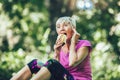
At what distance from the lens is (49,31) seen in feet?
36.9

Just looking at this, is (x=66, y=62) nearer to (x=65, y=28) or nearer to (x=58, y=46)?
(x=58, y=46)

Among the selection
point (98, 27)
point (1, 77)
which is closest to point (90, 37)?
point (98, 27)

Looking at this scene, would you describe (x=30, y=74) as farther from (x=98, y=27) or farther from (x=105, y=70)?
(x=98, y=27)

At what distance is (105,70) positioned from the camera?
11125 millimetres

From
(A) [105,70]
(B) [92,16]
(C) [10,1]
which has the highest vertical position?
(C) [10,1]

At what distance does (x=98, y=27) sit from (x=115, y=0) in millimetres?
1100

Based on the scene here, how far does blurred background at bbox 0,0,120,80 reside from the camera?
10.9m

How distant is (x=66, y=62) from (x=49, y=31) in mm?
4759

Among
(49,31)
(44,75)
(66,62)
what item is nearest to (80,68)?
(66,62)

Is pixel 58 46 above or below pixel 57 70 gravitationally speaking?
above

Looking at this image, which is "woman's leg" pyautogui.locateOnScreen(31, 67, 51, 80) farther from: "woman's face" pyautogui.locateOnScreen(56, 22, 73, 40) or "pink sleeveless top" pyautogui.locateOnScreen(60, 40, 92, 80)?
"woman's face" pyautogui.locateOnScreen(56, 22, 73, 40)

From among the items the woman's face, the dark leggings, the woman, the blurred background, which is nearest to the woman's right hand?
the woman

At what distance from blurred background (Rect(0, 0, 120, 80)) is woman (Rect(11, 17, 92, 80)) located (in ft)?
9.99

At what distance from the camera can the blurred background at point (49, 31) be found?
35.8ft
